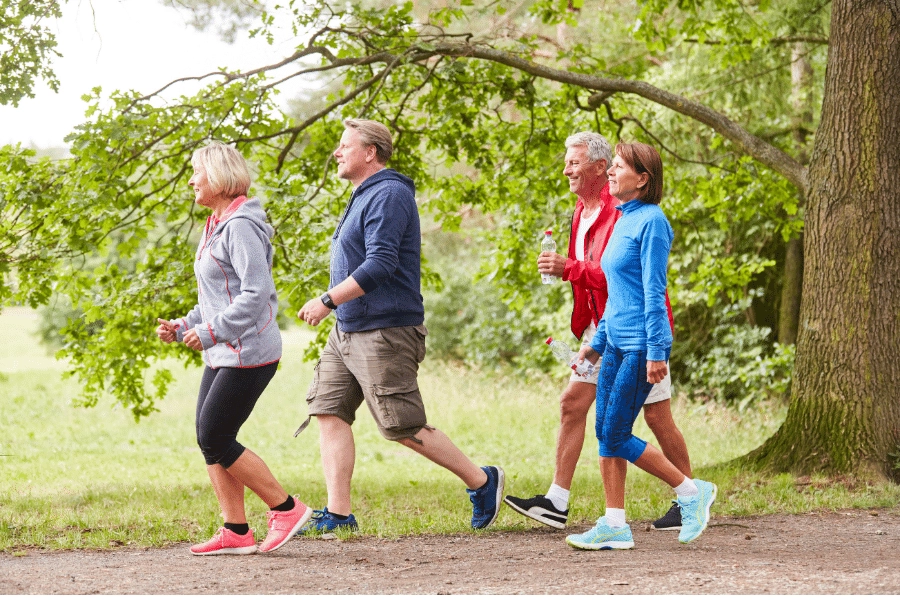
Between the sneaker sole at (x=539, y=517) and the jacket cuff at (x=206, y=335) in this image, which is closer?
the jacket cuff at (x=206, y=335)

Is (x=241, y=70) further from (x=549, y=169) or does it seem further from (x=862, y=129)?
(x=862, y=129)

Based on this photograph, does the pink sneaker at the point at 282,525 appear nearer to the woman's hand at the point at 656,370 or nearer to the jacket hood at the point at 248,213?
the jacket hood at the point at 248,213

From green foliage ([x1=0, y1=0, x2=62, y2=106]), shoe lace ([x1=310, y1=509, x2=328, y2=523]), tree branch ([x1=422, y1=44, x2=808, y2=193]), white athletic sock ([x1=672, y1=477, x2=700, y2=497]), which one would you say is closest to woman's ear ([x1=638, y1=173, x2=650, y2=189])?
white athletic sock ([x1=672, y1=477, x2=700, y2=497])

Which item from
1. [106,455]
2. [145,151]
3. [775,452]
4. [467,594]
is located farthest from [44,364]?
[467,594]

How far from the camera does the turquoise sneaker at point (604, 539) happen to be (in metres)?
4.70

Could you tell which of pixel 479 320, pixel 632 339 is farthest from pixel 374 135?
pixel 479 320

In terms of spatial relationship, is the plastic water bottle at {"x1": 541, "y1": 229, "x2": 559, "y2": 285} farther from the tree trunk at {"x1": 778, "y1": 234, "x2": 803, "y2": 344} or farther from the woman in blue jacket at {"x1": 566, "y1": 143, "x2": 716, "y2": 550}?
the tree trunk at {"x1": 778, "y1": 234, "x2": 803, "y2": 344}

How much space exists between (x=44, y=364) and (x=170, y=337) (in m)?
28.2

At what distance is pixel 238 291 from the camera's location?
455 cm

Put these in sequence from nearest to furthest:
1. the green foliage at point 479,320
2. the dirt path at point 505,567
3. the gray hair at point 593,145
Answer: the dirt path at point 505,567
the gray hair at point 593,145
the green foliage at point 479,320

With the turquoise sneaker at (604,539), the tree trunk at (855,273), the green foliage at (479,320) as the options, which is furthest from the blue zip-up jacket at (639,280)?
the green foliage at (479,320)

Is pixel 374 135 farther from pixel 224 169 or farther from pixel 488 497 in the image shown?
pixel 488 497

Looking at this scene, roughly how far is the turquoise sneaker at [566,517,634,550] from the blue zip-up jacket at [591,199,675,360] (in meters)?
0.90

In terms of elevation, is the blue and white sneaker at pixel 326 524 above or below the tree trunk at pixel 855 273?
below
